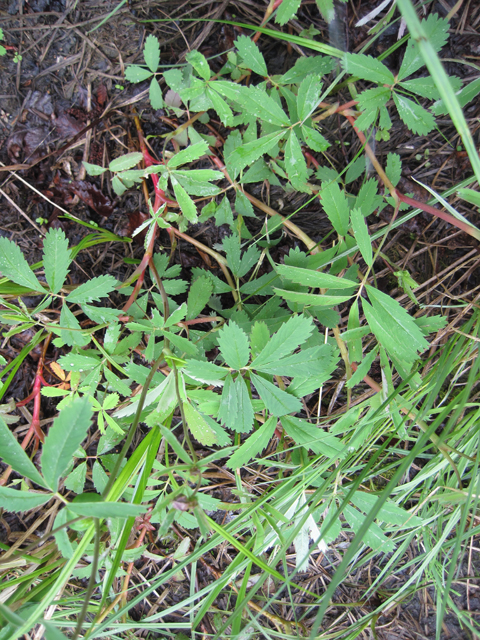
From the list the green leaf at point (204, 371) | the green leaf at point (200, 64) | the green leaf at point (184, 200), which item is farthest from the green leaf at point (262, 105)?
the green leaf at point (204, 371)

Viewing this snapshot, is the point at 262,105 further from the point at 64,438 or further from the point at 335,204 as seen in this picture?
the point at 64,438

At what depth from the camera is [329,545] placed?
76.2 inches

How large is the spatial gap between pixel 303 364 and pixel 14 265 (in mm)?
1078

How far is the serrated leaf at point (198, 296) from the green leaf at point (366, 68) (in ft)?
2.91

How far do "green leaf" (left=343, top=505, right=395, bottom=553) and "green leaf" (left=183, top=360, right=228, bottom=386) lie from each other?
750 millimetres

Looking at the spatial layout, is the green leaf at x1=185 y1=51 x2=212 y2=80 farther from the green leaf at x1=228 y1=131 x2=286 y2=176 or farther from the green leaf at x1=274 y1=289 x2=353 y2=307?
the green leaf at x1=274 y1=289 x2=353 y2=307

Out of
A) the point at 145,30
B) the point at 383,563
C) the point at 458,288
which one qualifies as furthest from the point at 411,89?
the point at 383,563

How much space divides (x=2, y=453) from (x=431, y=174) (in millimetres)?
1944

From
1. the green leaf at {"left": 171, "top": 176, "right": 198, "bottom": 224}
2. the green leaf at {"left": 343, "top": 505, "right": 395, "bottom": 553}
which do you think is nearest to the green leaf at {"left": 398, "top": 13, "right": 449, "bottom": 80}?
the green leaf at {"left": 171, "top": 176, "right": 198, "bottom": 224}

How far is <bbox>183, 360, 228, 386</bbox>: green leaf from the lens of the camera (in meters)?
1.20

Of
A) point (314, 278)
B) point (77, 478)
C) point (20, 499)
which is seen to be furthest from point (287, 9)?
point (77, 478)

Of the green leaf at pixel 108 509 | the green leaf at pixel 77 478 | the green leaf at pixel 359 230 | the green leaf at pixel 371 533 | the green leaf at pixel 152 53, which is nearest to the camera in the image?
the green leaf at pixel 108 509

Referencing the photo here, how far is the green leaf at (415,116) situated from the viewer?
4.23ft

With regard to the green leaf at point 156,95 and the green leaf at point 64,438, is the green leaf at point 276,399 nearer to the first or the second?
the green leaf at point 64,438
